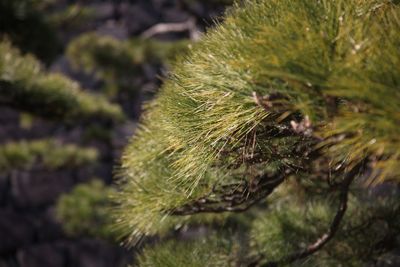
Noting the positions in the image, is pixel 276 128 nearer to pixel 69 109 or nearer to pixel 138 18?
pixel 69 109

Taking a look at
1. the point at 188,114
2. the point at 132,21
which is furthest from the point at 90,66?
the point at 188,114

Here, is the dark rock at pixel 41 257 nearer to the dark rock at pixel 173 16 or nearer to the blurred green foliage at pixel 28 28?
the blurred green foliage at pixel 28 28

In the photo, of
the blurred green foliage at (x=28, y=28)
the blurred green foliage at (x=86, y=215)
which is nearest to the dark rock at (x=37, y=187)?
the blurred green foliage at (x=86, y=215)

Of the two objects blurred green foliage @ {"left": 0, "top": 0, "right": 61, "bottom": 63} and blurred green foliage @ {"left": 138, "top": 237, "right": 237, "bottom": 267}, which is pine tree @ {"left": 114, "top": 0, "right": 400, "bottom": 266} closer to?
blurred green foliage @ {"left": 138, "top": 237, "right": 237, "bottom": 267}

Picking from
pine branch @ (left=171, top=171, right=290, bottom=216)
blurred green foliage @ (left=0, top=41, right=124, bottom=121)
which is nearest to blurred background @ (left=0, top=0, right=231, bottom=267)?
blurred green foliage @ (left=0, top=41, right=124, bottom=121)

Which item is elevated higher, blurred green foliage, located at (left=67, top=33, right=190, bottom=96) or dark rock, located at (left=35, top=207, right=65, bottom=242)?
blurred green foliage, located at (left=67, top=33, right=190, bottom=96)

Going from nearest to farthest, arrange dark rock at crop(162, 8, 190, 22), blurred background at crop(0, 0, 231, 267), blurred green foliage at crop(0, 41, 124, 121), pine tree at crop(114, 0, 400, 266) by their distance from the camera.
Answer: pine tree at crop(114, 0, 400, 266) → blurred green foliage at crop(0, 41, 124, 121) → blurred background at crop(0, 0, 231, 267) → dark rock at crop(162, 8, 190, 22)

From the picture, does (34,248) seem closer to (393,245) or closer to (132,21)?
(132,21)
